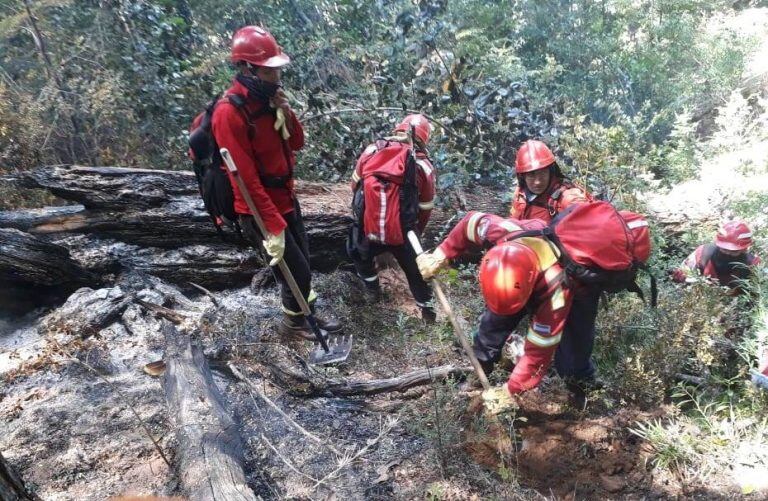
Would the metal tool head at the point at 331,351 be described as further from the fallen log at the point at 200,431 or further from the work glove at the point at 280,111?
the work glove at the point at 280,111

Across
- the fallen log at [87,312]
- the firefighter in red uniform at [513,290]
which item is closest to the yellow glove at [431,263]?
the firefighter in red uniform at [513,290]

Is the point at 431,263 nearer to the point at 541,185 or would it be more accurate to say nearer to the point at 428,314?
the point at 541,185

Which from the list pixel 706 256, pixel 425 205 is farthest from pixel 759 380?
pixel 425 205

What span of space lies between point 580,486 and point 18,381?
3.87m

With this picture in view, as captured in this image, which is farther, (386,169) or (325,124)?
(325,124)

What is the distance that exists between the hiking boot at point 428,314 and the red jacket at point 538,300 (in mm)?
1648

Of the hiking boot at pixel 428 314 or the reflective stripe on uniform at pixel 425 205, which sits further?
the hiking boot at pixel 428 314

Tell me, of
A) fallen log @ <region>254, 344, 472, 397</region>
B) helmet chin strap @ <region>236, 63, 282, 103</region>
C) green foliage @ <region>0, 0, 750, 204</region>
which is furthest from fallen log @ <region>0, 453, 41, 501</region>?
green foliage @ <region>0, 0, 750, 204</region>

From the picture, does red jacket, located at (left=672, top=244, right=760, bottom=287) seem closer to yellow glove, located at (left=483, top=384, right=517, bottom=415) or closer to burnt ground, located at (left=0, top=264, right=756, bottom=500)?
burnt ground, located at (left=0, top=264, right=756, bottom=500)

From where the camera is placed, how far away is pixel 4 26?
615 centimetres

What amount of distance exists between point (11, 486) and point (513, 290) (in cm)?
233

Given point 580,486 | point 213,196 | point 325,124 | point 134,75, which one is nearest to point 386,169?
point 213,196

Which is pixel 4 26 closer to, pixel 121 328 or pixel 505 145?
pixel 121 328

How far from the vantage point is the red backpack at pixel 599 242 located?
2.67m
